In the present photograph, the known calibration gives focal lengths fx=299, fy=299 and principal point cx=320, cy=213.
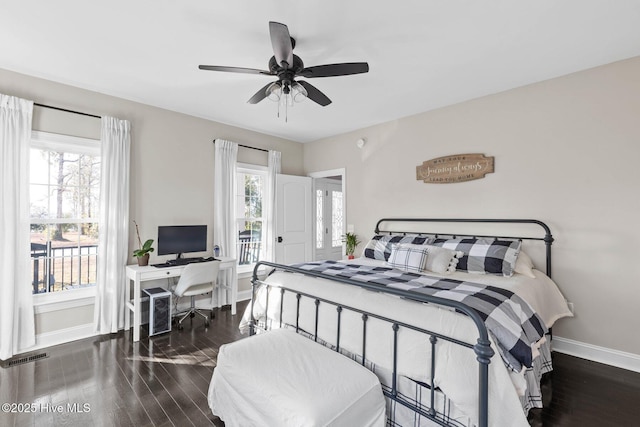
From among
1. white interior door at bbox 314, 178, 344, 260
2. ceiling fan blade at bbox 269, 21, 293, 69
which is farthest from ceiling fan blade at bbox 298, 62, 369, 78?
white interior door at bbox 314, 178, 344, 260

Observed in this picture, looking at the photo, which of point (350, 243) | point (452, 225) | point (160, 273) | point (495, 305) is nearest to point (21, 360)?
point (160, 273)

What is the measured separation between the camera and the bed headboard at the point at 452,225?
3.09 meters

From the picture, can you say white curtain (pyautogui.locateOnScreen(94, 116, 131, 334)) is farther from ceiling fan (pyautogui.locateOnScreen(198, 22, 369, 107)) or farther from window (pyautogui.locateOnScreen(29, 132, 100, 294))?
ceiling fan (pyautogui.locateOnScreen(198, 22, 369, 107))

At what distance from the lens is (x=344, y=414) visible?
1476mm

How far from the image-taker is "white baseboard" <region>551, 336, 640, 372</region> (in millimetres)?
2693

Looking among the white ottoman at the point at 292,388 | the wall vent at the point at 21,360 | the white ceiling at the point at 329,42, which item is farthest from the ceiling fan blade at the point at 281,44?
the wall vent at the point at 21,360

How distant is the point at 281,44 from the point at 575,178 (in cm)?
304

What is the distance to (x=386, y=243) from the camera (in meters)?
3.87

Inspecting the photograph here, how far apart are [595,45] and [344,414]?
11.3ft

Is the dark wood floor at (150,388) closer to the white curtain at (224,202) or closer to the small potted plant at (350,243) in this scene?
the white curtain at (224,202)

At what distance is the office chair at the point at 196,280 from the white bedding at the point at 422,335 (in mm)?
1281

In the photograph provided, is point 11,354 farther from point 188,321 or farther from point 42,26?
point 42,26

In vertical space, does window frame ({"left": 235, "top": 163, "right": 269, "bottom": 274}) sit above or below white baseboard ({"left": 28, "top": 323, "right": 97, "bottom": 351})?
above

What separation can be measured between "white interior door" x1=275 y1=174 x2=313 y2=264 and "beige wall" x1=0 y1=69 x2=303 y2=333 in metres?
0.73
